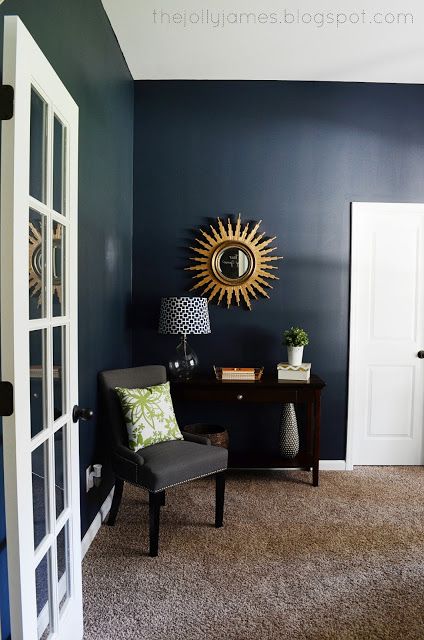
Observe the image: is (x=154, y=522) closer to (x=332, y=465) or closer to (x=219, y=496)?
(x=219, y=496)

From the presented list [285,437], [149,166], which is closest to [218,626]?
[285,437]

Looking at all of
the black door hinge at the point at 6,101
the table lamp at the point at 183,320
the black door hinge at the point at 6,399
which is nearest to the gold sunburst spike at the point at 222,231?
the table lamp at the point at 183,320

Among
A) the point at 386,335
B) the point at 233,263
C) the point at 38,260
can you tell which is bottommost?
the point at 386,335

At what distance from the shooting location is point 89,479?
285 centimetres

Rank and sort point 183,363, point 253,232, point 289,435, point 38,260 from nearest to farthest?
1. point 38,260
2. point 183,363
3. point 289,435
4. point 253,232

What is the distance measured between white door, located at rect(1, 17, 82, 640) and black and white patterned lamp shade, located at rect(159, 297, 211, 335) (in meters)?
1.63

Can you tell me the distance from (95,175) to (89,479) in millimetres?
1643

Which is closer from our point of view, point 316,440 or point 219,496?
point 219,496

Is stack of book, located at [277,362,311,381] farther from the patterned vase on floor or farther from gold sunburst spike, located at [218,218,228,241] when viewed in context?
gold sunburst spike, located at [218,218,228,241]

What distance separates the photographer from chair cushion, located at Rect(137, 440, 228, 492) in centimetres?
264

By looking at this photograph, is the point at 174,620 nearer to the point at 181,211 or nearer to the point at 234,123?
the point at 181,211

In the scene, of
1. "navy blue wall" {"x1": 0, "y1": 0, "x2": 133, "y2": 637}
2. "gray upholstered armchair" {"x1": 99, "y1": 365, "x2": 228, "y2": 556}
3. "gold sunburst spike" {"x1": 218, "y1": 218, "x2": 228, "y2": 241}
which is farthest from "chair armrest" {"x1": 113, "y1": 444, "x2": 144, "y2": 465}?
"gold sunburst spike" {"x1": 218, "y1": 218, "x2": 228, "y2": 241}

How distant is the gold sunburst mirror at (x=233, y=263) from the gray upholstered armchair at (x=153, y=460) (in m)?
1.13

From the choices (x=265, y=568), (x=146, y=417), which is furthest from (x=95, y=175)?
(x=265, y=568)
